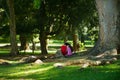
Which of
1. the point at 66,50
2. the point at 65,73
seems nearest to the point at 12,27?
the point at 66,50

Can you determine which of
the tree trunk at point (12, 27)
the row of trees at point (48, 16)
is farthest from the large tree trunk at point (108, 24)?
Result: the row of trees at point (48, 16)

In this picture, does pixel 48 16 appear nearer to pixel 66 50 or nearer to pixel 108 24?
pixel 66 50

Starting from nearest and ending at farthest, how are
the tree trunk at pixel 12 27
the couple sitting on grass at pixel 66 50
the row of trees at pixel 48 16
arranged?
the couple sitting on grass at pixel 66 50
the tree trunk at pixel 12 27
the row of trees at pixel 48 16

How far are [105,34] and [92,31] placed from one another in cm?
2127

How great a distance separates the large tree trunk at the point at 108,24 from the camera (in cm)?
2305

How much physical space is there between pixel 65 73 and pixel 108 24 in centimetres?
771

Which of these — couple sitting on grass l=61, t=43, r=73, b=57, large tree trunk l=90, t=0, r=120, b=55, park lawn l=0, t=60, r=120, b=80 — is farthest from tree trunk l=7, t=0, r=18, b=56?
park lawn l=0, t=60, r=120, b=80

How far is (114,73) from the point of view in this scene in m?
15.1

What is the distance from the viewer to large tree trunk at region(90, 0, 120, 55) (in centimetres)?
2305

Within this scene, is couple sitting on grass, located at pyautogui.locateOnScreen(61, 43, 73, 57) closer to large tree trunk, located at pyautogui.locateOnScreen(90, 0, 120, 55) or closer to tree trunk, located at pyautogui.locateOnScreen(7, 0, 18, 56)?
large tree trunk, located at pyautogui.locateOnScreen(90, 0, 120, 55)

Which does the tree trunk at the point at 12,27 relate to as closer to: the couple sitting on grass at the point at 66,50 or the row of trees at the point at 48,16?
the row of trees at the point at 48,16

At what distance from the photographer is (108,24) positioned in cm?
2323

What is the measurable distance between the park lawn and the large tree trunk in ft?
15.2

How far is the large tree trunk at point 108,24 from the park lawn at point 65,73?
Answer: 4621mm
